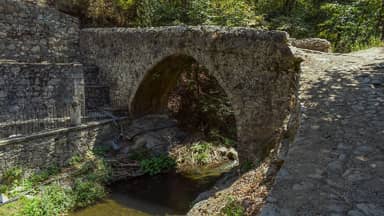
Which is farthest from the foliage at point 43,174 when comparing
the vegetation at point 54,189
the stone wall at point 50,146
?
the stone wall at point 50,146

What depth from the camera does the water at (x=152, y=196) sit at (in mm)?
8430

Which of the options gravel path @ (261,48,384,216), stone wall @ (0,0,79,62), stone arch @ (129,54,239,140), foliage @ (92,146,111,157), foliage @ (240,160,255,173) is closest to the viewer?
gravel path @ (261,48,384,216)

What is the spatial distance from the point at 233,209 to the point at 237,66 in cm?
484

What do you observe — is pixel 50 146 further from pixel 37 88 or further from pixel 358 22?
pixel 358 22

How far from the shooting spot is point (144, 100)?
12.9 metres

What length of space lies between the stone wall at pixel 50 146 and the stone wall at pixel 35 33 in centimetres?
385

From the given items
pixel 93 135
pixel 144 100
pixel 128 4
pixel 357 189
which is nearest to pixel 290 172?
Result: pixel 357 189

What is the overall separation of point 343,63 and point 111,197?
624 cm

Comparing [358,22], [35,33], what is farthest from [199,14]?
[35,33]

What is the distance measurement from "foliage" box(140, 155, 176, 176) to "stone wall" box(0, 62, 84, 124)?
270cm

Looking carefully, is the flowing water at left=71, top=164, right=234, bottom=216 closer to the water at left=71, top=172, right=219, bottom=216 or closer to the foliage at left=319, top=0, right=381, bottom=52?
the water at left=71, top=172, right=219, bottom=216

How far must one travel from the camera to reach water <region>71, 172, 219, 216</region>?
8430 millimetres

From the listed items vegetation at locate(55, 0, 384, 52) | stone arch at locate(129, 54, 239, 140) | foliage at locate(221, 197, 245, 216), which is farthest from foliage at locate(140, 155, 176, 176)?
foliage at locate(221, 197, 245, 216)

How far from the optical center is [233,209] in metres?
4.96
